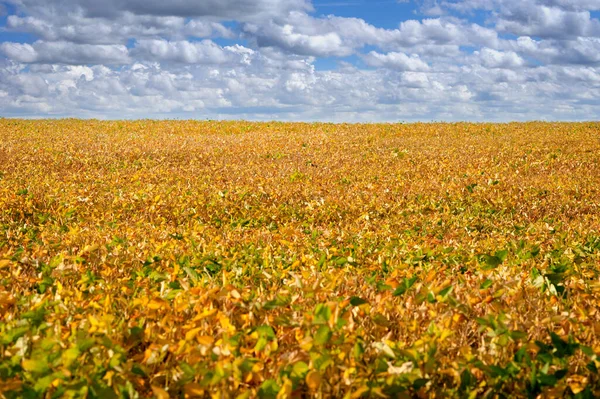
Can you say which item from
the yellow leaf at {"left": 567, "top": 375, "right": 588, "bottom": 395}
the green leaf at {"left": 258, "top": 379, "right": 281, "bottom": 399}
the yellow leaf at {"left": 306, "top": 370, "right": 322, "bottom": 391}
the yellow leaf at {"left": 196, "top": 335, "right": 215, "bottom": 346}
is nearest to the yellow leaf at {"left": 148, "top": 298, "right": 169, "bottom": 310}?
the yellow leaf at {"left": 196, "top": 335, "right": 215, "bottom": 346}

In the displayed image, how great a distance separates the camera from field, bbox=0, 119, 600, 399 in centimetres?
352

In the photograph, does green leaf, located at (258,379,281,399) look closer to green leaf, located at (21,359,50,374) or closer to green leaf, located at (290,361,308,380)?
green leaf, located at (290,361,308,380)

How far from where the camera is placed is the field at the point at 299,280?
11.6 ft

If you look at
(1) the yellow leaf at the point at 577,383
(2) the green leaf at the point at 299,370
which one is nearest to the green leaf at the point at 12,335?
(2) the green leaf at the point at 299,370

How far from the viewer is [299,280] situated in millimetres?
4824

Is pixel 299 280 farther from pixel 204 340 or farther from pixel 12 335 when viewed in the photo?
pixel 12 335

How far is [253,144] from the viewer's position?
2789 cm

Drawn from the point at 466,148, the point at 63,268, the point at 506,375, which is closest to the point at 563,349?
the point at 506,375

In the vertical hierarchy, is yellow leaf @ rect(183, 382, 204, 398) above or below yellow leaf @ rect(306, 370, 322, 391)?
below

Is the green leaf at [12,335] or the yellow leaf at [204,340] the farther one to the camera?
the green leaf at [12,335]

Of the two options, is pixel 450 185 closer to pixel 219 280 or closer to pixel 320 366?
pixel 219 280

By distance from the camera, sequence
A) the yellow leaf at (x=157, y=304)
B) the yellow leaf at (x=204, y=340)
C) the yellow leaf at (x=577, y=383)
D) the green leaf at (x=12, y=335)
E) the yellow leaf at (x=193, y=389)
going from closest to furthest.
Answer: the yellow leaf at (x=193, y=389) → the yellow leaf at (x=577, y=383) → the yellow leaf at (x=204, y=340) → the green leaf at (x=12, y=335) → the yellow leaf at (x=157, y=304)

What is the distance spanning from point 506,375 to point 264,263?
390cm

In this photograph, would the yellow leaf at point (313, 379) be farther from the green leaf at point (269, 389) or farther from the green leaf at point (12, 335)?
the green leaf at point (12, 335)
